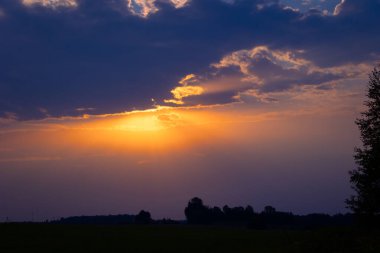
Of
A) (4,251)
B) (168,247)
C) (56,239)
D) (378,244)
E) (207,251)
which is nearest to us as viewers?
(378,244)

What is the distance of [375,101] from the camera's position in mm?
60281

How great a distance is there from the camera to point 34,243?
188 ft

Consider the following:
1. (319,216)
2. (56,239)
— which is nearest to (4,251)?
(56,239)

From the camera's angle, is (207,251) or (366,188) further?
(366,188)

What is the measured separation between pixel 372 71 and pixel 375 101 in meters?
5.29

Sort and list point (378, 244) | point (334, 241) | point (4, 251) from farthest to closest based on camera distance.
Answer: point (4, 251) → point (334, 241) → point (378, 244)

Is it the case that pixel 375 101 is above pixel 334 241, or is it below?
above

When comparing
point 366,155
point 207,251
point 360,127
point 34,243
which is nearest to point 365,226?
point 366,155

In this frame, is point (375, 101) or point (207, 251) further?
Result: point (375, 101)

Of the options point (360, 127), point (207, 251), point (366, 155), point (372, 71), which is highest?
point (372, 71)

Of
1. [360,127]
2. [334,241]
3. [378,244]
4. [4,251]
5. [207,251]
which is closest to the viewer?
[378,244]

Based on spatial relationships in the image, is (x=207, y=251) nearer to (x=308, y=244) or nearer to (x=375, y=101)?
(x=308, y=244)

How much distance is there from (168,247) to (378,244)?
95.4ft

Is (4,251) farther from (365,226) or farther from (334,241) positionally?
(365,226)
